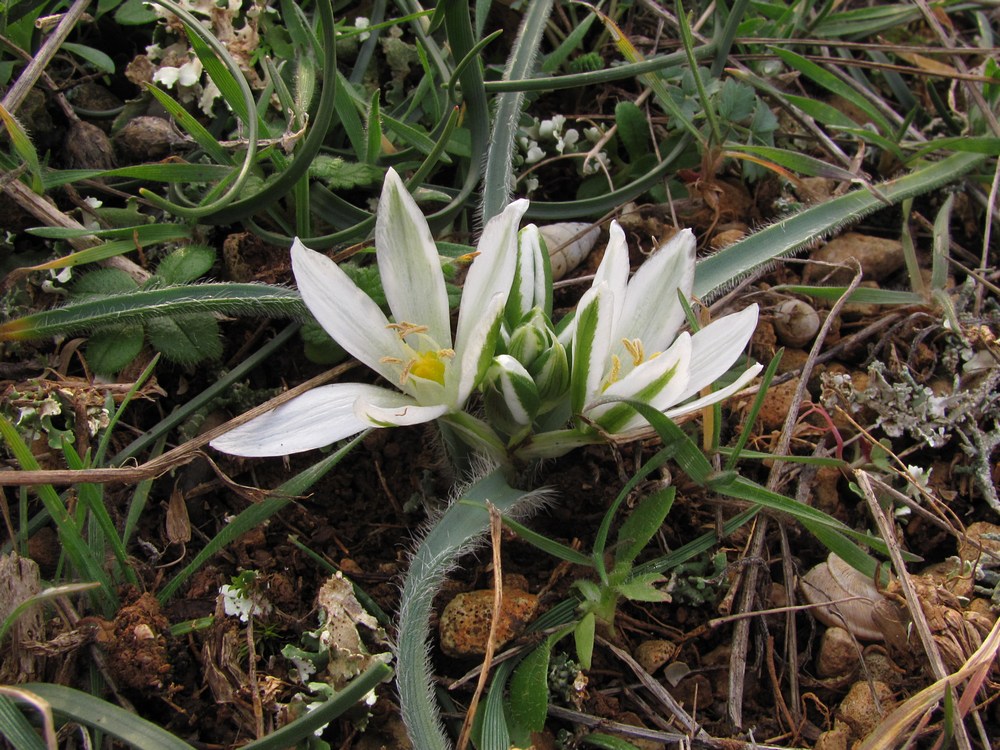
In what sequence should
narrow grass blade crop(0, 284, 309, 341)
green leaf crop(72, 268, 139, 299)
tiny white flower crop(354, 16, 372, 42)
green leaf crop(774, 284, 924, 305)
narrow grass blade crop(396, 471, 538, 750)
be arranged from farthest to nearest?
tiny white flower crop(354, 16, 372, 42) < green leaf crop(774, 284, 924, 305) < green leaf crop(72, 268, 139, 299) < narrow grass blade crop(0, 284, 309, 341) < narrow grass blade crop(396, 471, 538, 750)

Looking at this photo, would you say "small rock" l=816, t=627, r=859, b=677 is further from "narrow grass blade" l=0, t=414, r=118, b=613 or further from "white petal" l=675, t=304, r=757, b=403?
"narrow grass blade" l=0, t=414, r=118, b=613

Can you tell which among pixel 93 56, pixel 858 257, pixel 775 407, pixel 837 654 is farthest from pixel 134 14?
pixel 837 654

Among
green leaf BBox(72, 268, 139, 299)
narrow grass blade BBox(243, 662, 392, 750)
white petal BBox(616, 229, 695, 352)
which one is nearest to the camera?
narrow grass blade BBox(243, 662, 392, 750)

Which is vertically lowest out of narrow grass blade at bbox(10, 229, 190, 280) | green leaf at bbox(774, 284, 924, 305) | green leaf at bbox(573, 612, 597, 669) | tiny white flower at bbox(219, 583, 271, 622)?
green leaf at bbox(573, 612, 597, 669)

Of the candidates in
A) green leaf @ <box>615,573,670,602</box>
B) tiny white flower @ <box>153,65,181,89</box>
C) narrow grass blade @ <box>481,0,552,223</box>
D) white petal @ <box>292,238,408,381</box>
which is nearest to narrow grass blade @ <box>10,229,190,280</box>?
tiny white flower @ <box>153,65,181,89</box>

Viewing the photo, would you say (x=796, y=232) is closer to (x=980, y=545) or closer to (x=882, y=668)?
(x=980, y=545)

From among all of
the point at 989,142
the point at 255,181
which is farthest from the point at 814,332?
the point at 255,181

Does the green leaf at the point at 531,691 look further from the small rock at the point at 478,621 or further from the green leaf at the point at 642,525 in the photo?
the green leaf at the point at 642,525

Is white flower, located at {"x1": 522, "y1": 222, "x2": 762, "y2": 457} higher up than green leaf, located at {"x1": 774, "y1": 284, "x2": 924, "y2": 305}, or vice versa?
white flower, located at {"x1": 522, "y1": 222, "x2": 762, "y2": 457}
